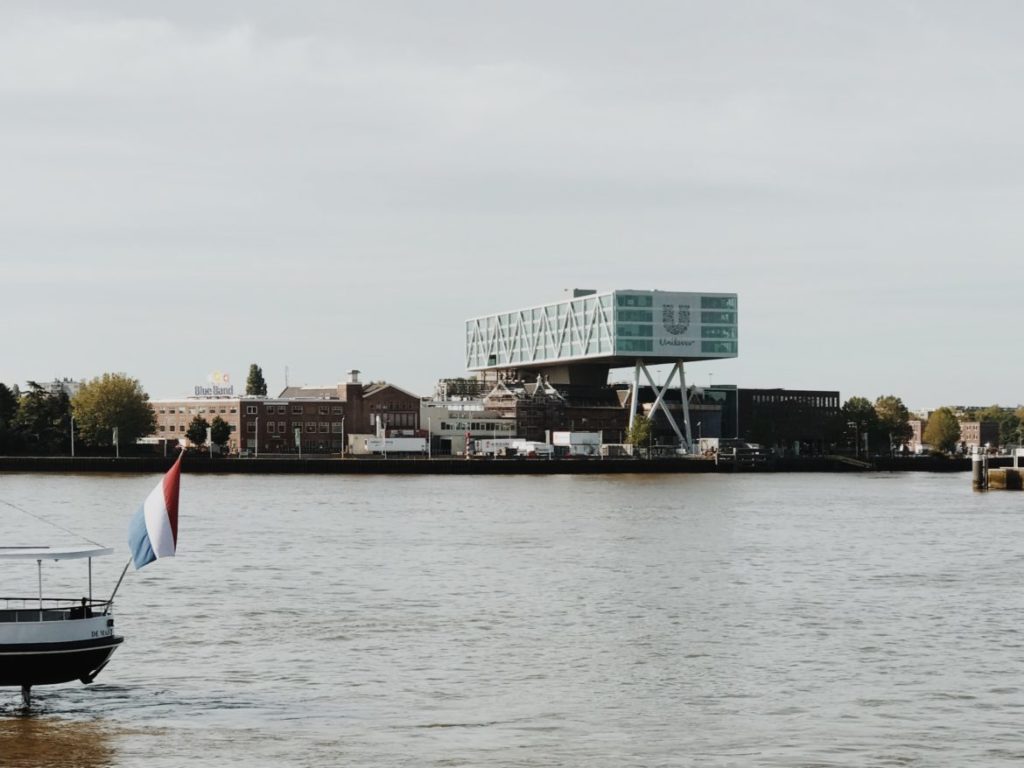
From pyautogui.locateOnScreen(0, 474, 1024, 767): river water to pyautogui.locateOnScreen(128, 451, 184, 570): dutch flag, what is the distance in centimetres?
330

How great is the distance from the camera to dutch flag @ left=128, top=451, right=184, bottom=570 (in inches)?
1300

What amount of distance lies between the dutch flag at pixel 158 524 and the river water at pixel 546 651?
3.30m

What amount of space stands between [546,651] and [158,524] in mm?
12079

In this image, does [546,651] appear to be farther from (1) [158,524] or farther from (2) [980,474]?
(2) [980,474]

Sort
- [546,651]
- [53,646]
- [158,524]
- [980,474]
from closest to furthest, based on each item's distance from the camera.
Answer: [53,646] → [158,524] → [546,651] → [980,474]

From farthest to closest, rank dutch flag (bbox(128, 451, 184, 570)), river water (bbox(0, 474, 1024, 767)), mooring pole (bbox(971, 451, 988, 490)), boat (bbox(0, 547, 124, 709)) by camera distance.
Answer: mooring pole (bbox(971, 451, 988, 490)) < dutch flag (bbox(128, 451, 184, 570)) < boat (bbox(0, 547, 124, 709)) < river water (bbox(0, 474, 1024, 767))

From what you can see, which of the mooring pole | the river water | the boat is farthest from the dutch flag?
the mooring pole

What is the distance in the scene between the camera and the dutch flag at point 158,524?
33.0 metres

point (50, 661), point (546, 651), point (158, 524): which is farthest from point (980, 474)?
point (50, 661)

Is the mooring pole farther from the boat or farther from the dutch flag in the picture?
the boat

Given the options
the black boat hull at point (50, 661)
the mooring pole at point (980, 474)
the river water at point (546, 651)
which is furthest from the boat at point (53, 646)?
the mooring pole at point (980, 474)

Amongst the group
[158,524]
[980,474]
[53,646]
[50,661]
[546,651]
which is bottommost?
[546,651]

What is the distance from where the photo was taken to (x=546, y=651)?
4100 cm

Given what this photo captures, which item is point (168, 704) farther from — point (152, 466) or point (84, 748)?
point (152, 466)
